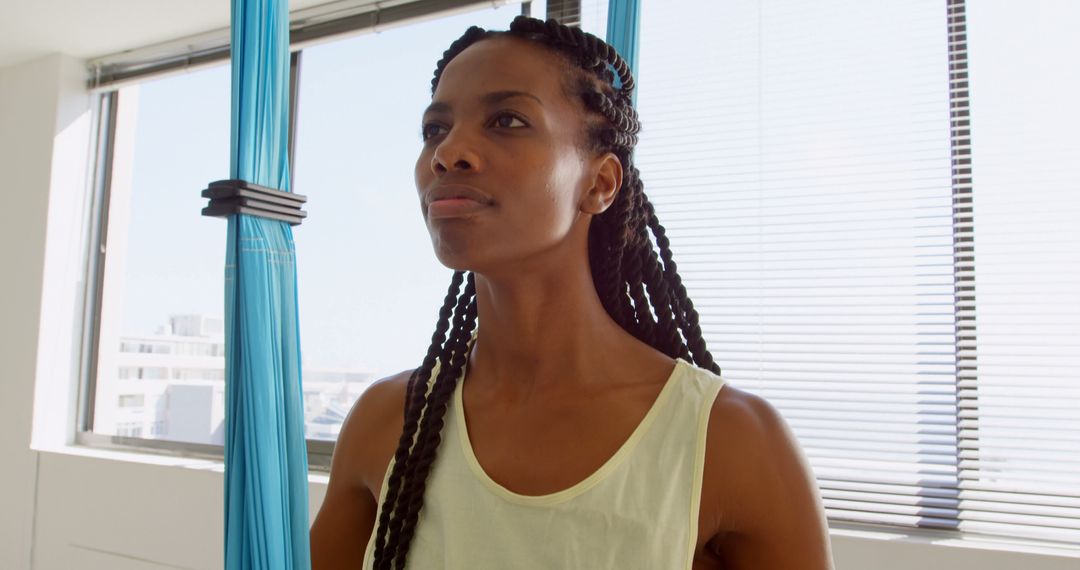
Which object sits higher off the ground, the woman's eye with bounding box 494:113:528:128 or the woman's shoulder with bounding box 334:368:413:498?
the woman's eye with bounding box 494:113:528:128

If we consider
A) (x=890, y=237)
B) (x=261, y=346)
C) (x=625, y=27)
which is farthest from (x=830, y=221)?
(x=261, y=346)

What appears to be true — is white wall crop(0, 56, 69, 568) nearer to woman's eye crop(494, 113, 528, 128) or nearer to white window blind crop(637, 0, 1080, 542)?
white window blind crop(637, 0, 1080, 542)

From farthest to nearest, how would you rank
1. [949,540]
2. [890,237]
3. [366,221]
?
[366,221] → [890,237] → [949,540]

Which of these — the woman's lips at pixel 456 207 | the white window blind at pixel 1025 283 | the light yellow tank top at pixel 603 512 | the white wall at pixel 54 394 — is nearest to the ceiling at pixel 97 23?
the white wall at pixel 54 394

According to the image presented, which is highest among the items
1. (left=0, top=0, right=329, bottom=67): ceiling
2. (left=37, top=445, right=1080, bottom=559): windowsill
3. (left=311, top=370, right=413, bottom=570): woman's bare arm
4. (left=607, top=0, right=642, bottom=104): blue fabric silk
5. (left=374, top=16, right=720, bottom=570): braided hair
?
(left=0, top=0, right=329, bottom=67): ceiling

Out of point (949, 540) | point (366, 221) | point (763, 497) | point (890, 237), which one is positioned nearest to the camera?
point (763, 497)

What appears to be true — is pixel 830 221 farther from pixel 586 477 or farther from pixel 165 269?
pixel 165 269

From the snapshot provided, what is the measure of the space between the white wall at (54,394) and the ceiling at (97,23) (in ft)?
0.43

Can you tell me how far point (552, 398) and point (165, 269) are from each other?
2.99m

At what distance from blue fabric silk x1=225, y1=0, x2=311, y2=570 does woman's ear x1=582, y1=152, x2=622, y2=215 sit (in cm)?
36

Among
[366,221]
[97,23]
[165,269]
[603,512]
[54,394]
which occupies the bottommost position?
[54,394]

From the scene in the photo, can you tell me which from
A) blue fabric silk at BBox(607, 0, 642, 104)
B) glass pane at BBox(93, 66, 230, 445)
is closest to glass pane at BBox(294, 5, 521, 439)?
glass pane at BBox(93, 66, 230, 445)

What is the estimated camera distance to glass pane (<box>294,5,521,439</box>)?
2.58m

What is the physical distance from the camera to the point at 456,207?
2.40 ft
